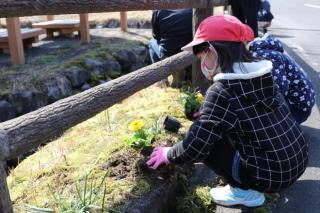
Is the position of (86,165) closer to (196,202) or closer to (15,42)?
(196,202)

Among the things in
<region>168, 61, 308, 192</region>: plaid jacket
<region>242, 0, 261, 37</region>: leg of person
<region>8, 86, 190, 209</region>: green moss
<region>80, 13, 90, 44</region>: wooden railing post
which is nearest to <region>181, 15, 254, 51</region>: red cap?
<region>168, 61, 308, 192</region>: plaid jacket

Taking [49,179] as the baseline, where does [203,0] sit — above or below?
above

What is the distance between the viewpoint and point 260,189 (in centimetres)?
226

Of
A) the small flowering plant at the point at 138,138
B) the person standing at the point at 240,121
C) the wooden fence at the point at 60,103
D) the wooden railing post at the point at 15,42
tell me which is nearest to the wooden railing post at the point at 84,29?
the wooden railing post at the point at 15,42

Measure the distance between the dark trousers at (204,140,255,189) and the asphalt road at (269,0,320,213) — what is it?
411 mm

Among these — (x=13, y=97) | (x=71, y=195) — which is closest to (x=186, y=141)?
(x=71, y=195)

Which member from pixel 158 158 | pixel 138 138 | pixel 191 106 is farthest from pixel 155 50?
pixel 158 158

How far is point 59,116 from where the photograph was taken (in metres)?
1.93

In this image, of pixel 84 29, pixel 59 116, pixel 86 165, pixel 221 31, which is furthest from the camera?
pixel 84 29

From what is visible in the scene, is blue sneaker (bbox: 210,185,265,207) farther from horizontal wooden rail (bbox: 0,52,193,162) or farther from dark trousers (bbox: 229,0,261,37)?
dark trousers (bbox: 229,0,261,37)

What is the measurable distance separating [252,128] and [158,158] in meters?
0.56

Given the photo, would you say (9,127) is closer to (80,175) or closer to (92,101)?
(92,101)

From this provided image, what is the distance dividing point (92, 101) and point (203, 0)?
201cm

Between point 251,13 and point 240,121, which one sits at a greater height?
point 251,13
